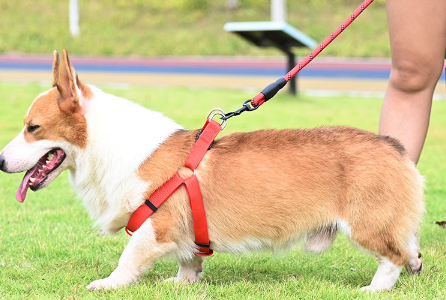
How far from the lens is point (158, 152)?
10.4 feet

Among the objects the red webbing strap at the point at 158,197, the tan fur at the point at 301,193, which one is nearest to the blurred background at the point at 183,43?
the tan fur at the point at 301,193

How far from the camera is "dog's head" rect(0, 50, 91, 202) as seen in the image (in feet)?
10.1

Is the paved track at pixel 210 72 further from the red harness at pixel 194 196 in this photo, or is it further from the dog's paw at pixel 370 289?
the red harness at pixel 194 196

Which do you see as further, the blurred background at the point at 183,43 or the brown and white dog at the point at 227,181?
the blurred background at the point at 183,43

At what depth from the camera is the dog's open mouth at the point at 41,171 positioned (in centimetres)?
316

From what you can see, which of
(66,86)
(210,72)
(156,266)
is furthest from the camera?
(210,72)

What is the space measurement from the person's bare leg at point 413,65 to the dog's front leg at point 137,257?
1664mm

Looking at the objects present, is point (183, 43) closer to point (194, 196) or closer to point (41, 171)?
point (41, 171)

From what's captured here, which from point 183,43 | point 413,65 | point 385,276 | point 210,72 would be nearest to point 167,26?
point 183,43

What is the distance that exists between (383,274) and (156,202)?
4.21 ft

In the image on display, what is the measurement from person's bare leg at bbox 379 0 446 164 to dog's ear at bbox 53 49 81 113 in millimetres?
1953

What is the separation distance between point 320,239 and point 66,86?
1.60 m

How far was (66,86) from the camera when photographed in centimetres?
307

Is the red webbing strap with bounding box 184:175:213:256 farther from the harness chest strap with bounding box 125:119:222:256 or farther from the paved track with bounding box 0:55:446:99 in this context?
the paved track with bounding box 0:55:446:99
